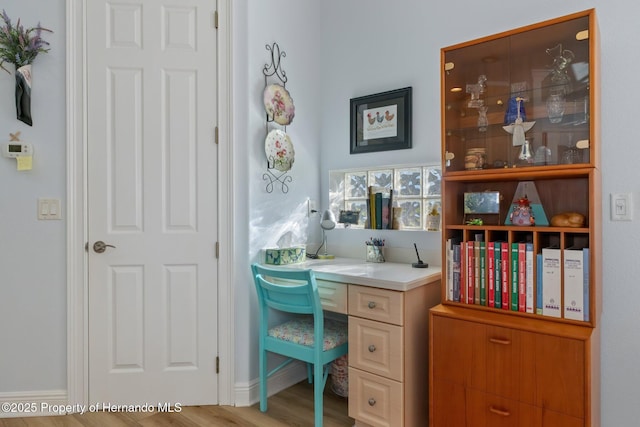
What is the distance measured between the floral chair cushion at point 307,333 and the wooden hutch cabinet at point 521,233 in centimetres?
53

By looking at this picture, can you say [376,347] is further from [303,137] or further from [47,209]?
[47,209]

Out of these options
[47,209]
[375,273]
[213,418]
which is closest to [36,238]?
[47,209]

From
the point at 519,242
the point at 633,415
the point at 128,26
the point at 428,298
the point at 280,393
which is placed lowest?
the point at 280,393

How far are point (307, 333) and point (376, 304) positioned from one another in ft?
1.54

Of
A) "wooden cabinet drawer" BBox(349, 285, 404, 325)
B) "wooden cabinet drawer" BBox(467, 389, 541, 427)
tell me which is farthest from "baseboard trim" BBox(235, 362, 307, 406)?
"wooden cabinet drawer" BBox(467, 389, 541, 427)

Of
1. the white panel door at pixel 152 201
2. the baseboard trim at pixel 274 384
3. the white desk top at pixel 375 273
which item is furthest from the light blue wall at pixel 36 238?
the white desk top at pixel 375 273

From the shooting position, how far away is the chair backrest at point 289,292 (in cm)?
199

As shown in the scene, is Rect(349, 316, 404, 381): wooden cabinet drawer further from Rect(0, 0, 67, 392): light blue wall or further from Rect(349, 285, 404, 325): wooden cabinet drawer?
Rect(0, 0, 67, 392): light blue wall

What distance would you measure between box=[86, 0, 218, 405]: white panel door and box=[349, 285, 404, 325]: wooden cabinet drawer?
2.84 feet

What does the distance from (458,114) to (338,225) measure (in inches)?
47.8

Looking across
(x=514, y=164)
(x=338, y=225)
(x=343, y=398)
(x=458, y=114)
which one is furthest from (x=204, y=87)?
(x=343, y=398)

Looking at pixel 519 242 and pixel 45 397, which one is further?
pixel 45 397

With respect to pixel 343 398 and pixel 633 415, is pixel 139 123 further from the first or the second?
pixel 633 415

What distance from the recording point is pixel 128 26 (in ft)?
7.51
